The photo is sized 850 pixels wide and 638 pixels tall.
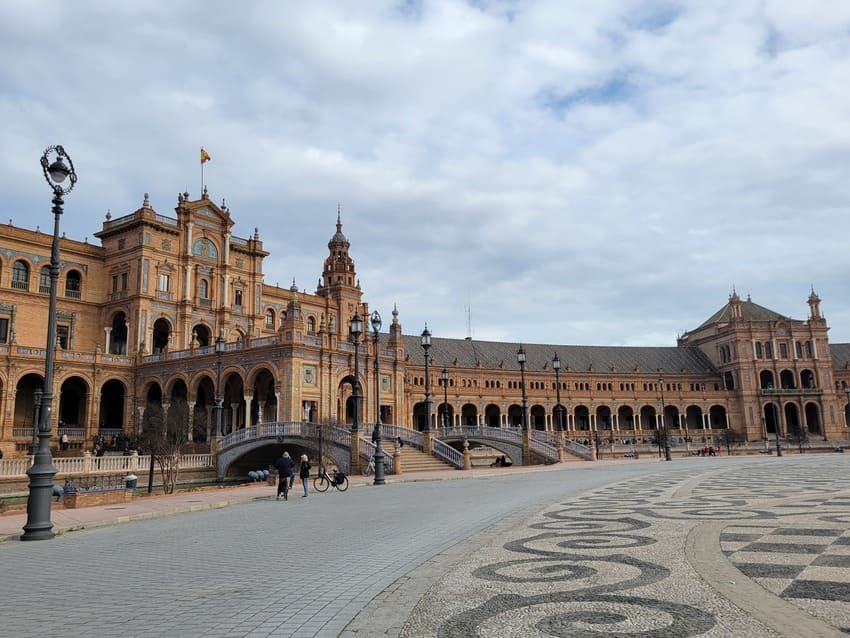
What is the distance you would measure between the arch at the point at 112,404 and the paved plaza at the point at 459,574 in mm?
49480

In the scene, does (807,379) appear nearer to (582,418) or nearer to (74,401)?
(582,418)

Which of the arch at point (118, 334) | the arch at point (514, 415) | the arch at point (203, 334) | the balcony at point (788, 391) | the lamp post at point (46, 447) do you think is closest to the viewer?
the lamp post at point (46, 447)

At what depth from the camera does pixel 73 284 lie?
63.9 m

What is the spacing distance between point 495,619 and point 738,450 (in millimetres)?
71168

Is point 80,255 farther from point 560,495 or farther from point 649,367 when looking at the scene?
point 649,367

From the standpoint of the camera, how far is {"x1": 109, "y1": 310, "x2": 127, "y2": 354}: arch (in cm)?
6438

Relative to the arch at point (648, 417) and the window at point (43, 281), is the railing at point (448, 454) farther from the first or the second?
the arch at point (648, 417)

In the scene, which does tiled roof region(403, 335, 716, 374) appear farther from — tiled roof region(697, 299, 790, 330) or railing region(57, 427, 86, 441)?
railing region(57, 427, 86, 441)

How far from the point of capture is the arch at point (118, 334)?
211 ft

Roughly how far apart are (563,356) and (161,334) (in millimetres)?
63794

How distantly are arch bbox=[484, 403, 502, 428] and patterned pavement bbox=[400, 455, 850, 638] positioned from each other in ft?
279

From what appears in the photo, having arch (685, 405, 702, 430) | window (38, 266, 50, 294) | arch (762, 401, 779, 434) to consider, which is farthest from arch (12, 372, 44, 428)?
arch (762, 401, 779, 434)

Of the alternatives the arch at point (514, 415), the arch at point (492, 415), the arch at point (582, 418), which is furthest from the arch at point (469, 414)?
the arch at point (582, 418)

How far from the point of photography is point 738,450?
2726 inches
